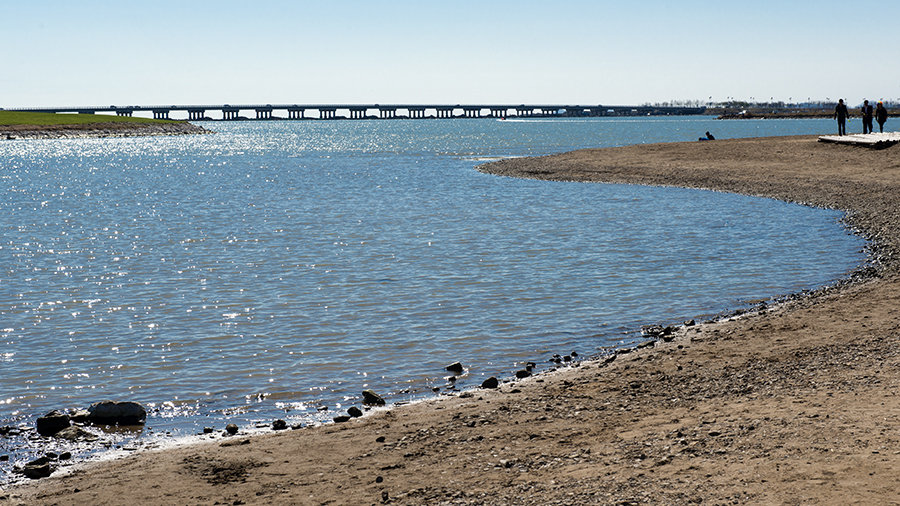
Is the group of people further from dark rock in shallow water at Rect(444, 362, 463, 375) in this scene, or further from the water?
dark rock in shallow water at Rect(444, 362, 463, 375)

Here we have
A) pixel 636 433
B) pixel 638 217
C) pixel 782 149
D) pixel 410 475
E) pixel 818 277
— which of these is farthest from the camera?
pixel 782 149

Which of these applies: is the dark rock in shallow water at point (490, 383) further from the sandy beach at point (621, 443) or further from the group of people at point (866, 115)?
the group of people at point (866, 115)

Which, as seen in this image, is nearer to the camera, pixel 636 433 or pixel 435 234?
pixel 636 433

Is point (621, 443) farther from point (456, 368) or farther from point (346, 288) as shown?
point (346, 288)

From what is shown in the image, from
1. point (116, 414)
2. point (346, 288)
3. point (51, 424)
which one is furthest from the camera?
point (346, 288)

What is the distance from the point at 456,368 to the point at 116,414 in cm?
496

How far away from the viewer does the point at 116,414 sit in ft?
40.0

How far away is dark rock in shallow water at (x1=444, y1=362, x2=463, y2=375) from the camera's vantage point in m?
14.4

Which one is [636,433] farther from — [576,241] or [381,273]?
[576,241]

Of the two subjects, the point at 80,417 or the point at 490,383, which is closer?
the point at 80,417

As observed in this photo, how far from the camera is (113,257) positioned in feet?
91.9

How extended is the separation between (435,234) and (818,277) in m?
14.2

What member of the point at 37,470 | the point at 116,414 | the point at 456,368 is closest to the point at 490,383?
the point at 456,368

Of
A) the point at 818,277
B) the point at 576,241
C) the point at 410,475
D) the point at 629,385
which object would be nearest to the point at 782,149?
the point at 576,241
